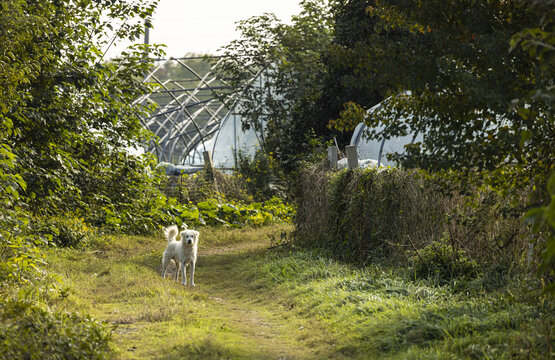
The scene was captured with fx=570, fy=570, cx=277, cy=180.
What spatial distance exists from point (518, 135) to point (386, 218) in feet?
13.2

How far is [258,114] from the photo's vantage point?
2108 cm

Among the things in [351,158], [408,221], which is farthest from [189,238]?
[408,221]

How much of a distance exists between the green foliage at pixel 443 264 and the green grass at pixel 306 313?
223mm

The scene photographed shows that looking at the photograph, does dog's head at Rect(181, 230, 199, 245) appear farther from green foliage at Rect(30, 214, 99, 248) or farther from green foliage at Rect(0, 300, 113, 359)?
green foliage at Rect(0, 300, 113, 359)

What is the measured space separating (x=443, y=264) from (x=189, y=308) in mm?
3280

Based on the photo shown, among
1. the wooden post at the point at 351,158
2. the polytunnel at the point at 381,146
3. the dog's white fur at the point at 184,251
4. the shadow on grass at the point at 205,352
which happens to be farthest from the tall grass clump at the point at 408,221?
the shadow on grass at the point at 205,352

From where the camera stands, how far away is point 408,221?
28.3 ft

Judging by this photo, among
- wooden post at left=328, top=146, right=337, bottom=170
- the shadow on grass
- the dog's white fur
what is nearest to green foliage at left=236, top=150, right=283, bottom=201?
wooden post at left=328, top=146, right=337, bottom=170

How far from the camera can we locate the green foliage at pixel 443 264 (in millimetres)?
7203

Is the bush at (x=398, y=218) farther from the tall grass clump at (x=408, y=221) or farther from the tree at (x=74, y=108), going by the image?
the tree at (x=74, y=108)

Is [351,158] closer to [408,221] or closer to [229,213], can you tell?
[408,221]

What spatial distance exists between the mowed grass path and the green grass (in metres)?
0.02

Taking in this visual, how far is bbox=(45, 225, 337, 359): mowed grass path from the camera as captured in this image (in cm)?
519

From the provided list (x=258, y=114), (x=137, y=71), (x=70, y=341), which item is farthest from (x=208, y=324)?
(x=258, y=114)
